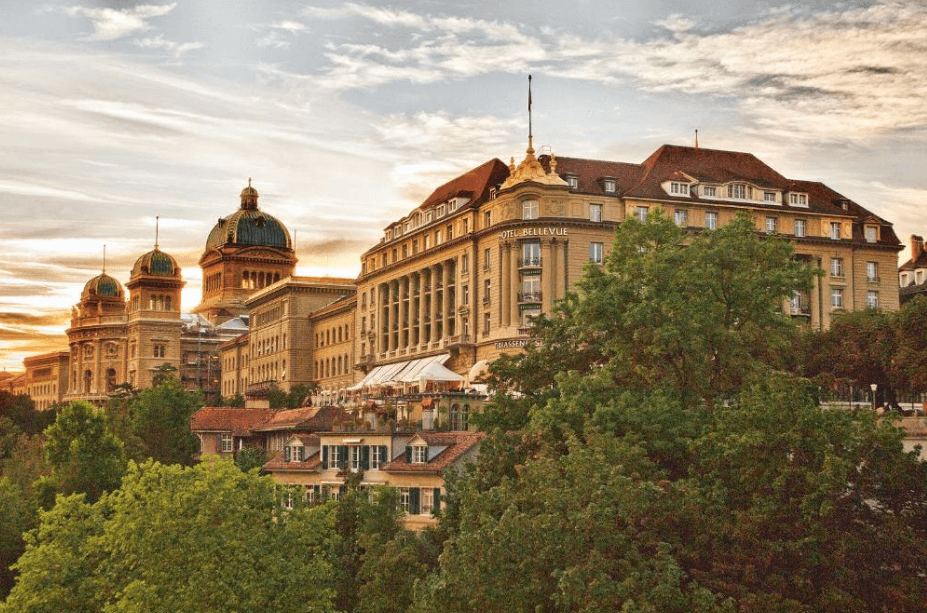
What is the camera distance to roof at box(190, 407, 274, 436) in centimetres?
10788

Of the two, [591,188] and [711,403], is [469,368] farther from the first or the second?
[711,403]

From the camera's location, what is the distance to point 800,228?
122 metres

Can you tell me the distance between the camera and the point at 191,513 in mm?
54688

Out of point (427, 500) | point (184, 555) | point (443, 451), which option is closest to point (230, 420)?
point (443, 451)

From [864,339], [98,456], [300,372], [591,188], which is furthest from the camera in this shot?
[300,372]

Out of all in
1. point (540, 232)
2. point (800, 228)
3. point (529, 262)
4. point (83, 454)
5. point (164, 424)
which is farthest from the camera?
point (800, 228)

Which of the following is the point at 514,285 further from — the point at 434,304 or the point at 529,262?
the point at 434,304

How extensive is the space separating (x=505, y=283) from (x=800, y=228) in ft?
94.1

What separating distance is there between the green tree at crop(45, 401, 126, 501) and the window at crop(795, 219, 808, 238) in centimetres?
6178

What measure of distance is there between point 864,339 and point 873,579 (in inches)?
1720

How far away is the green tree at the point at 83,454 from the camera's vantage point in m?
91.8

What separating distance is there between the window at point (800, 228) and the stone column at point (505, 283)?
1086 inches

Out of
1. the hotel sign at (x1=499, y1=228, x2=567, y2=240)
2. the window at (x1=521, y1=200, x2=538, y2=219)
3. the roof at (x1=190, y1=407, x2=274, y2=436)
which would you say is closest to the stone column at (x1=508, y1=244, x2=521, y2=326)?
the hotel sign at (x1=499, y1=228, x2=567, y2=240)

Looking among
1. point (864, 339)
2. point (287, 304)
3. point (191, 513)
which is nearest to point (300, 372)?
point (287, 304)
